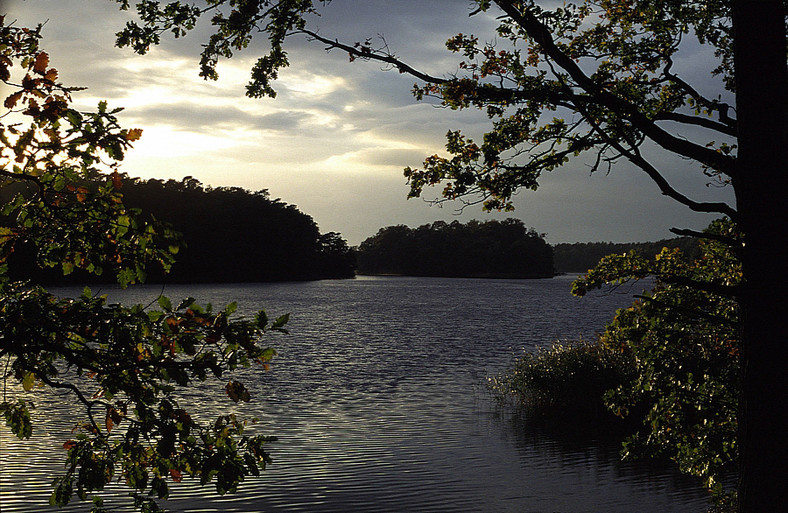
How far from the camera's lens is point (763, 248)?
23.8 ft

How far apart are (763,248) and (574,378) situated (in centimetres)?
1402

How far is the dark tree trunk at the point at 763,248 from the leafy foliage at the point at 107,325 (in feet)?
16.7

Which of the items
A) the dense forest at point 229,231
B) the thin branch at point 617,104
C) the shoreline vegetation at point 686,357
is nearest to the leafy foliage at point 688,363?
the shoreline vegetation at point 686,357

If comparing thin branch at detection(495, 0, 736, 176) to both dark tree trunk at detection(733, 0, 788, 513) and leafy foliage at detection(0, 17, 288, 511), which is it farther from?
leafy foliage at detection(0, 17, 288, 511)

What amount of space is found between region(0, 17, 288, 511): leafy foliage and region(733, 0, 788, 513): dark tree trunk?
510cm

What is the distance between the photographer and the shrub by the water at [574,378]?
2036cm

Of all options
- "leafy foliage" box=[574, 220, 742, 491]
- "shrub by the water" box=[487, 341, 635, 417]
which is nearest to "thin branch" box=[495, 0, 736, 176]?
"leafy foliage" box=[574, 220, 742, 491]

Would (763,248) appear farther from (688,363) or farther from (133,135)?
(133,135)

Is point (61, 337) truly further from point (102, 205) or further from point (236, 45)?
point (236, 45)

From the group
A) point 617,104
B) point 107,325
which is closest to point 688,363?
point 617,104

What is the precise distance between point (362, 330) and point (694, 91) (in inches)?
1869

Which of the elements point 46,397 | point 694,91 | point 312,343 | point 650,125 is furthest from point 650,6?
point 312,343

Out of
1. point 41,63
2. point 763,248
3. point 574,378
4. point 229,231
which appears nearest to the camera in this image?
point 41,63

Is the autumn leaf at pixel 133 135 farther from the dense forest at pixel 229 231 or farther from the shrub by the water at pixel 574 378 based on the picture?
the dense forest at pixel 229 231
